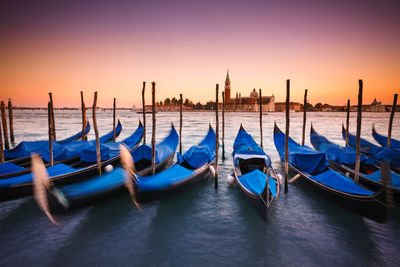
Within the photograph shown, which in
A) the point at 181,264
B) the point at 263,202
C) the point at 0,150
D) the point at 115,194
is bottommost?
the point at 181,264

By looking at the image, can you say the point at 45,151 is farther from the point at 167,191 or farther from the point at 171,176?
the point at 167,191

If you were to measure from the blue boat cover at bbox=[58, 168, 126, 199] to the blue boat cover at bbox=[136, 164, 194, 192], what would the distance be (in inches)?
24.6

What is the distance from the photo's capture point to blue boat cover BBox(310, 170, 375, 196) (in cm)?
406

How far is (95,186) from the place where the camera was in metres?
4.29

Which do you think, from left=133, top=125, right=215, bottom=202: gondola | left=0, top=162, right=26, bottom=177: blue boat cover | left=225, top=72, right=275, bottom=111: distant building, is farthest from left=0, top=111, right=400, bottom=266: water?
left=225, top=72, right=275, bottom=111: distant building

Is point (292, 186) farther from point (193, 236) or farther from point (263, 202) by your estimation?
point (193, 236)

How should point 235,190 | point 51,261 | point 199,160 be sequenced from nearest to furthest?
point 51,261
point 235,190
point 199,160

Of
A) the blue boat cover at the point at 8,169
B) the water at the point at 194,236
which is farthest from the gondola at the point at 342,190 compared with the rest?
the blue boat cover at the point at 8,169

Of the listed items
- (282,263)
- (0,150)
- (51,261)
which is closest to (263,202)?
(282,263)

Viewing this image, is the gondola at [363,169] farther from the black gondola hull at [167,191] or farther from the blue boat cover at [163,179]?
the blue boat cover at [163,179]

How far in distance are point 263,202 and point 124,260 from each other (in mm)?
2529

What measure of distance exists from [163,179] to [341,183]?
157 inches

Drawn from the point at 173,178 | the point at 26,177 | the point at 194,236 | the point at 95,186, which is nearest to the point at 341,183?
the point at 194,236

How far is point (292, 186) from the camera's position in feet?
20.6
